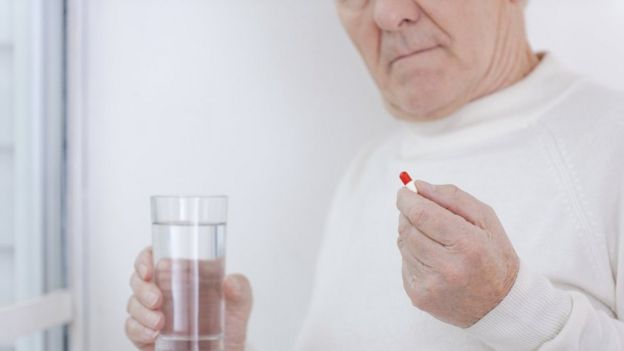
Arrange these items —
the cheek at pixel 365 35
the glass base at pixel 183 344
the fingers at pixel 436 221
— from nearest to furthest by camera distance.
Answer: the fingers at pixel 436 221 < the glass base at pixel 183 344 < the cheek at pixel 365 35

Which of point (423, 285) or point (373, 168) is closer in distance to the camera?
point (423, 285)

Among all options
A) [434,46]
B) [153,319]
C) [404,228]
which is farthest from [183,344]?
[434,46]

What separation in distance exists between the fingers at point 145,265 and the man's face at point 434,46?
288mm

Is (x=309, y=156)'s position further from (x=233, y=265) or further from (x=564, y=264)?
(x=564, y=264)

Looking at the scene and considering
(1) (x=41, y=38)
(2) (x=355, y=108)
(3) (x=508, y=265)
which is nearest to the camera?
(3) (x=508, y=265)

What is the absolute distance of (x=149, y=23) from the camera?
0.84 m

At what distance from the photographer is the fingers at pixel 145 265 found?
0.68 meters

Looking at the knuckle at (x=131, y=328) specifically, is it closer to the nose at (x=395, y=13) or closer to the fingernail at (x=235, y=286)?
the fingernail at (x=235, y=286)

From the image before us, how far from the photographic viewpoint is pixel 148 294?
0.66 metres

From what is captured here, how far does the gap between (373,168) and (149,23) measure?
30cm

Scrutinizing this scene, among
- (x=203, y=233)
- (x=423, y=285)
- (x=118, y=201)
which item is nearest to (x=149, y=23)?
(x=118, y=201)

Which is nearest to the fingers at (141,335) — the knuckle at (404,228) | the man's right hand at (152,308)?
the man's right hand at (152,308)


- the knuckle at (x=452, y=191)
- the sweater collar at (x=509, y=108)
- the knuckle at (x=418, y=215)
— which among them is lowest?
the knuckle at (x=418, y=215)

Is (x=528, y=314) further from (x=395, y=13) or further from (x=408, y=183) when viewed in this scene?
(x=395, y=13)
